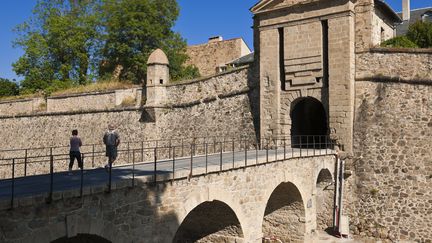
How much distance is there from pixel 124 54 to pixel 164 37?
3049 mm

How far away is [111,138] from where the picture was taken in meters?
8.41

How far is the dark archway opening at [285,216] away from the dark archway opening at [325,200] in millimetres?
2006

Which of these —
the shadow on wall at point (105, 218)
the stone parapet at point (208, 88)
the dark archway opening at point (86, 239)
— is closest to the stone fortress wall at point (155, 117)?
the stone parapet at point (208, 88)

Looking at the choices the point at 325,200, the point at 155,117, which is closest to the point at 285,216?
the point at 325,200

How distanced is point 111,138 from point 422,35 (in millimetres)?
15090

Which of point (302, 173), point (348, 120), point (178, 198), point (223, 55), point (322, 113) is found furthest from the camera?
point (223, 55)

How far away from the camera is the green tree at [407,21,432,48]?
1728 centimetres

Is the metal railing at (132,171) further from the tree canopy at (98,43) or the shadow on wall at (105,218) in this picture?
the tree canopy at (98,43)

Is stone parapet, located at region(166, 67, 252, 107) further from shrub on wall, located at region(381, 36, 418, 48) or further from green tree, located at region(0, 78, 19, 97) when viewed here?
green tree, located at region(0, 78, 19, 97)

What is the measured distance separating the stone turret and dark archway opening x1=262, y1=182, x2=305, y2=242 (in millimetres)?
Result: 8712

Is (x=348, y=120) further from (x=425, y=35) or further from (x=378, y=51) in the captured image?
(x=425, y=35)

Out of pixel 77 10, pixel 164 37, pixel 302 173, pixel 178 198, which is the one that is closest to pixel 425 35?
pixel 302 173

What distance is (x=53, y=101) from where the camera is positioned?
2405 centimetres

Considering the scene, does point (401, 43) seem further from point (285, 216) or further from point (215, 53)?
point (215, 53)
